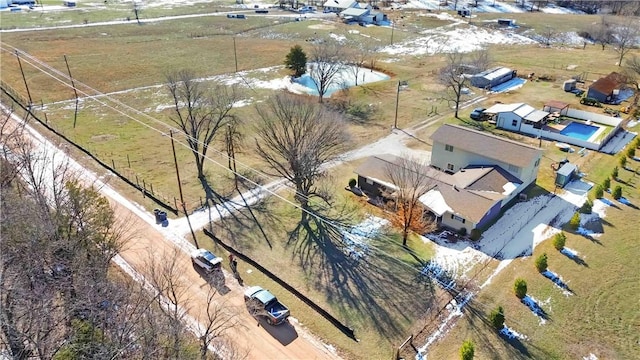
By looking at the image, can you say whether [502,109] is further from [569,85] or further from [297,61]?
[297,61]

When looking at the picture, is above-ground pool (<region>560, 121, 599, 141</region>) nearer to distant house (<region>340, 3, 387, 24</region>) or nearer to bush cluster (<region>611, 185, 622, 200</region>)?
bush cluster (<region>611, 185, 622, 200</region>)

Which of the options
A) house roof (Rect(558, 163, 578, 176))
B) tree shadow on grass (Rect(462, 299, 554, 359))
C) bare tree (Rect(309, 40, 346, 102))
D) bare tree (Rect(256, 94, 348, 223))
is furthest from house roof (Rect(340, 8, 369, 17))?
tree shadow on grass (Rect(462, 299, 554, 359))

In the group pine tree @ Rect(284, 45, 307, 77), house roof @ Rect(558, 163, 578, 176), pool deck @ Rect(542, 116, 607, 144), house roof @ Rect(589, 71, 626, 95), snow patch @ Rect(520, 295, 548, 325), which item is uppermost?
pine tree @ Rect(284, 45, 307, 77)

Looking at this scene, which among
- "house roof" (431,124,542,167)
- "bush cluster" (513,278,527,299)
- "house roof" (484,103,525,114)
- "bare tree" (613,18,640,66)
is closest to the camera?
"bush cluster" (513,278,527,299)

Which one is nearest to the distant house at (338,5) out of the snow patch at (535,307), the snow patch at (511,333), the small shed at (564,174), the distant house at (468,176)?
the distant house at (468,176)

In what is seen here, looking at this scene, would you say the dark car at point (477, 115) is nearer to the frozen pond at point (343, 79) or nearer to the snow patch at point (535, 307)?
the frozen pond at point (343, 79)

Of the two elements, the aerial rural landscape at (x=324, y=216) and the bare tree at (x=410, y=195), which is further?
the bare tree at (x=410, y=195)
